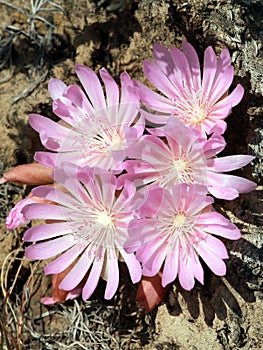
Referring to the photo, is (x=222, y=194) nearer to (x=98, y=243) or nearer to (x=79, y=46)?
(x=98, y=243)

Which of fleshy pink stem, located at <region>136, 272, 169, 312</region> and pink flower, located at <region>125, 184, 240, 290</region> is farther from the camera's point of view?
fleshy pink stem, located at <region>136, 272, 169, 312</region>

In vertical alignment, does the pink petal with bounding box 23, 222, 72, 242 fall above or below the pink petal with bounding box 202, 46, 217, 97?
below

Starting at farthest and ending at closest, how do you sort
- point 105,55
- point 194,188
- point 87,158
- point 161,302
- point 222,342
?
point 105,55
point 161,302
point 222,342
point 87,158
point 194,188

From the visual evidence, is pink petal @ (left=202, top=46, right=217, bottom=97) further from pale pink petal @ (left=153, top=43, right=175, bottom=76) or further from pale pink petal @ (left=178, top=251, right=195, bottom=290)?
pale pink petal @ (left=178, top=251, right=195, bottom=290)

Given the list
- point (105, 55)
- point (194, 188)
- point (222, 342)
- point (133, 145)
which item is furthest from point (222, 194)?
point (105, 55)

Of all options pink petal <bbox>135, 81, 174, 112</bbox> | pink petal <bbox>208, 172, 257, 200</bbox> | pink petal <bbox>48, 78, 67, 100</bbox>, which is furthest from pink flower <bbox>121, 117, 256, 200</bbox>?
pink petal <bbox>48, 78, 67, 100</bbox>

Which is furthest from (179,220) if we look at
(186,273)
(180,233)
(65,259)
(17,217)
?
(17,217)

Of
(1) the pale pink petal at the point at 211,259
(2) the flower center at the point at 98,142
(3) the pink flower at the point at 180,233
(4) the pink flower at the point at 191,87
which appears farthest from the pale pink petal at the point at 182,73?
(1) the pale pink petal at the point at 211,259
